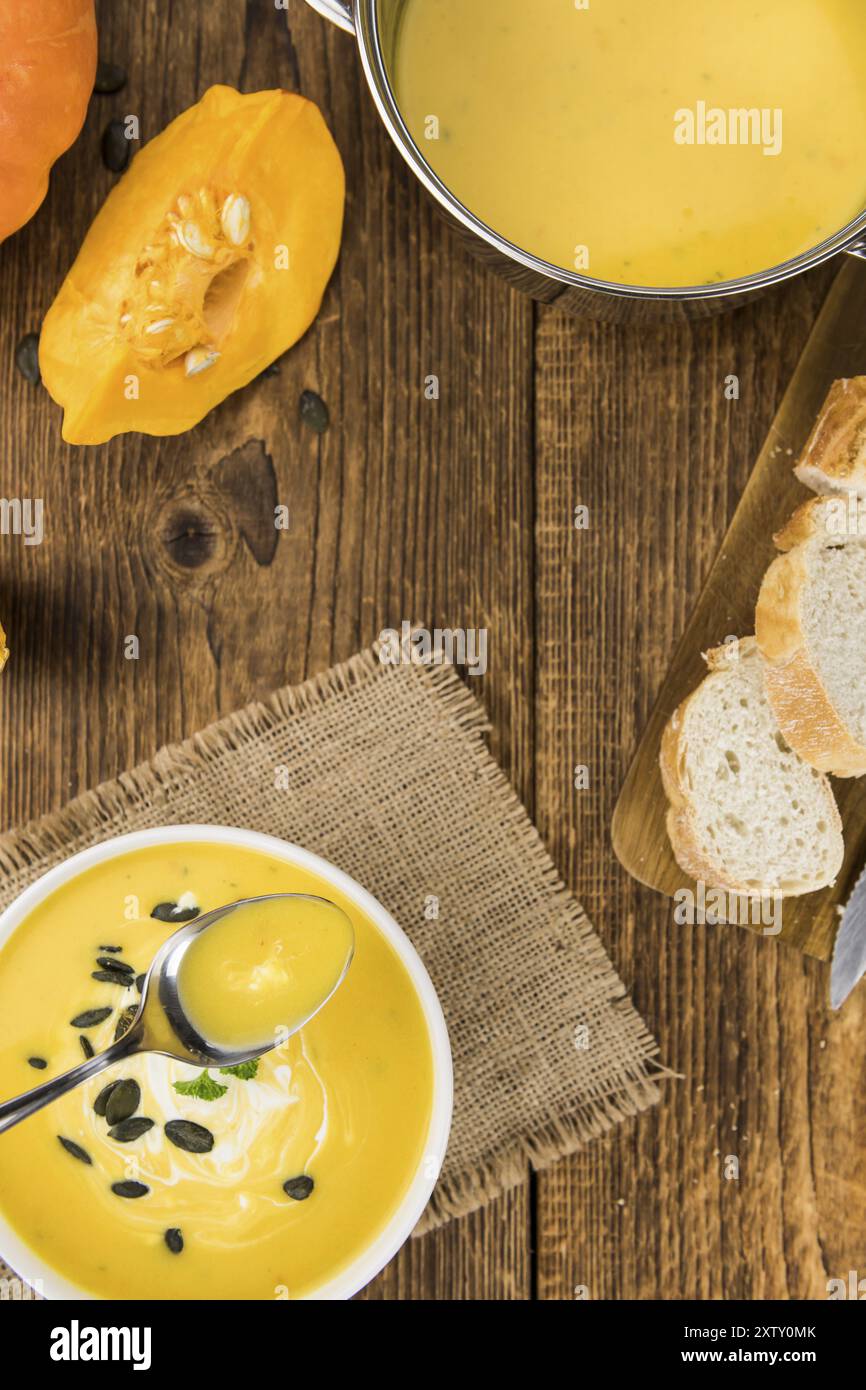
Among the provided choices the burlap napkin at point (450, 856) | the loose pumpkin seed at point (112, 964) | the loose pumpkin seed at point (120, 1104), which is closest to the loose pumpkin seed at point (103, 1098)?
the loose pumpkin seed at point (120, 1104)

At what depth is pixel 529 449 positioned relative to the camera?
4.14 ft

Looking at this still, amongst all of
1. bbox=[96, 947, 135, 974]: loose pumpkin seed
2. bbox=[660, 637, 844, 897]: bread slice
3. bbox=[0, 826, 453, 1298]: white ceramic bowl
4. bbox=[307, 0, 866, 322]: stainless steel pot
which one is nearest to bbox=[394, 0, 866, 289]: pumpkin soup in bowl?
bbox=[307, 0, 866, 322]: stainless steel pot

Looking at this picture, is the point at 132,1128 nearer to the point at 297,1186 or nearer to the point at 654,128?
the point at 297,1186

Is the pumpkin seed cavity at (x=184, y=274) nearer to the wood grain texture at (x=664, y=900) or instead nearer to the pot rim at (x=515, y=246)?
the pot rim at (x=515, y=246)

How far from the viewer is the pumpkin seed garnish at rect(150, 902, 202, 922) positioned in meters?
1.06

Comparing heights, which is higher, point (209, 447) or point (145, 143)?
point (145, 143)

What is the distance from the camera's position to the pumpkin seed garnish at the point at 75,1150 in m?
1.06

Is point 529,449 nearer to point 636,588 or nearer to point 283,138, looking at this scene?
point 636,588

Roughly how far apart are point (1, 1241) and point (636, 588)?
85 centimetres

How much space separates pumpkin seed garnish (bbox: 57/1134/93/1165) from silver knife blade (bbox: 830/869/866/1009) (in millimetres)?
738

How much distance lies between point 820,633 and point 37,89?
89 centimetres

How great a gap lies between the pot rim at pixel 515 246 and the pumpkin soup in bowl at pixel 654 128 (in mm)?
42

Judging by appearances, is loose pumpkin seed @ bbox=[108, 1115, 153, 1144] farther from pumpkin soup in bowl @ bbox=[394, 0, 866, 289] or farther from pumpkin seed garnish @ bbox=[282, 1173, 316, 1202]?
pumpkin soup in bowl @ bbox=[394, 0, 866, 289]
